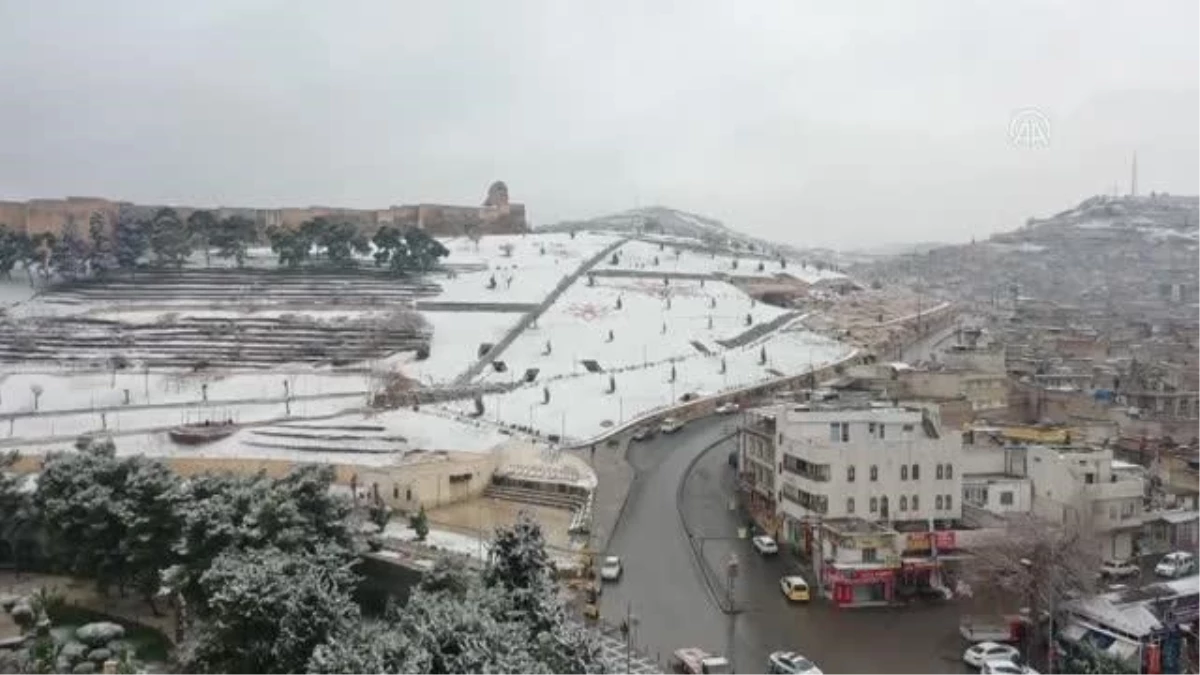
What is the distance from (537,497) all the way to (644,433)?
22.3 ft

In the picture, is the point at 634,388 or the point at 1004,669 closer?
the point at 1004,669

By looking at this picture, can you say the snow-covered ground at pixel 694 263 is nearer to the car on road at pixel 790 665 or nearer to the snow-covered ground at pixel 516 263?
the snow-covered ground at pixel 516 263

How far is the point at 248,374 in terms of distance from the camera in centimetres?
3925

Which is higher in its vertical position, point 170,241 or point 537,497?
point 170,241

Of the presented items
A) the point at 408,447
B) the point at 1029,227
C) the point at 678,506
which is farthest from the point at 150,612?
the point at 1029,227

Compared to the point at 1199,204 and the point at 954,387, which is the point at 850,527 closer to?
the point at 954,387

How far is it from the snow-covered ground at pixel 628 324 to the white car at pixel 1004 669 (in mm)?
25215

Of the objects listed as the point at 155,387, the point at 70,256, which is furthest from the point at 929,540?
the point at 70,256

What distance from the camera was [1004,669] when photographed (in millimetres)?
15812

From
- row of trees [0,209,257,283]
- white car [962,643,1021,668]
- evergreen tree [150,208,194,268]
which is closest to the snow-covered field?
row of trees [0,209,257,283]

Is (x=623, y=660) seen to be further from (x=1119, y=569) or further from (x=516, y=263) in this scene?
(x=516, y=263)

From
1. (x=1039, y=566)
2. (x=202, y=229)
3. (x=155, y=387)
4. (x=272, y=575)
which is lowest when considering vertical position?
(x=1039, y=566)

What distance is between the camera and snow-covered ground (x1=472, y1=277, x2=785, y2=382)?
143 feet

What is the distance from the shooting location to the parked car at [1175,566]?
20.9 metres
